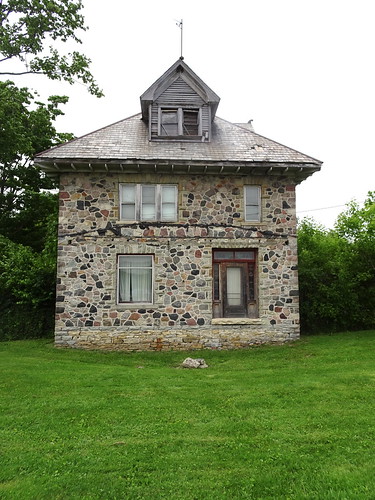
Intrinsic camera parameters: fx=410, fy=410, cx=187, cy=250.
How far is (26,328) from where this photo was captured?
623 inches

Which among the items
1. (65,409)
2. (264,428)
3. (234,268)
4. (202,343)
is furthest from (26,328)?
(264,428)

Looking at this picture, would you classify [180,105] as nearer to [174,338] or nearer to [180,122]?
[180,122]

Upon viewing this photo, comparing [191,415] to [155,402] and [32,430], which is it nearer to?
[155,402]

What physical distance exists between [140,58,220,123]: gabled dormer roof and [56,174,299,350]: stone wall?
3.27 m

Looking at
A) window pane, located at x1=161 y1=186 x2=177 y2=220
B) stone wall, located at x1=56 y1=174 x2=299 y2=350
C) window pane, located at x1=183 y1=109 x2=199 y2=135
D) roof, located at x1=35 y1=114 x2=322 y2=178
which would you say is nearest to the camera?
roof, located at x1=35 y1=114 x2=322 y2=178

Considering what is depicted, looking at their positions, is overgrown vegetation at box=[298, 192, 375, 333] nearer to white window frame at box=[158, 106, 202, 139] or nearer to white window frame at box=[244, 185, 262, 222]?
white window frame at box=[244, 185, 262, 222]

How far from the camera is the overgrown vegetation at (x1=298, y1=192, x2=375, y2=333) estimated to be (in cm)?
1491

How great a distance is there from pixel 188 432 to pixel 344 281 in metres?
11.3

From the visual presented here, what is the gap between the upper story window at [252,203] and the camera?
47.1ft

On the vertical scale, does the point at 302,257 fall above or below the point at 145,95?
below

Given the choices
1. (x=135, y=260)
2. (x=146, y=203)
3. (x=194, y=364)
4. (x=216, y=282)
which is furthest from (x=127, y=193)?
(x=194, y=364)

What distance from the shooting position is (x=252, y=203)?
14367 millimetres

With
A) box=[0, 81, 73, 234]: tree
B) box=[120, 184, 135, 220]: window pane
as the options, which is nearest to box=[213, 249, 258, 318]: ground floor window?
box=[120, 184, 135, 220]: window pane

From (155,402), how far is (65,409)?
1.51 meters
